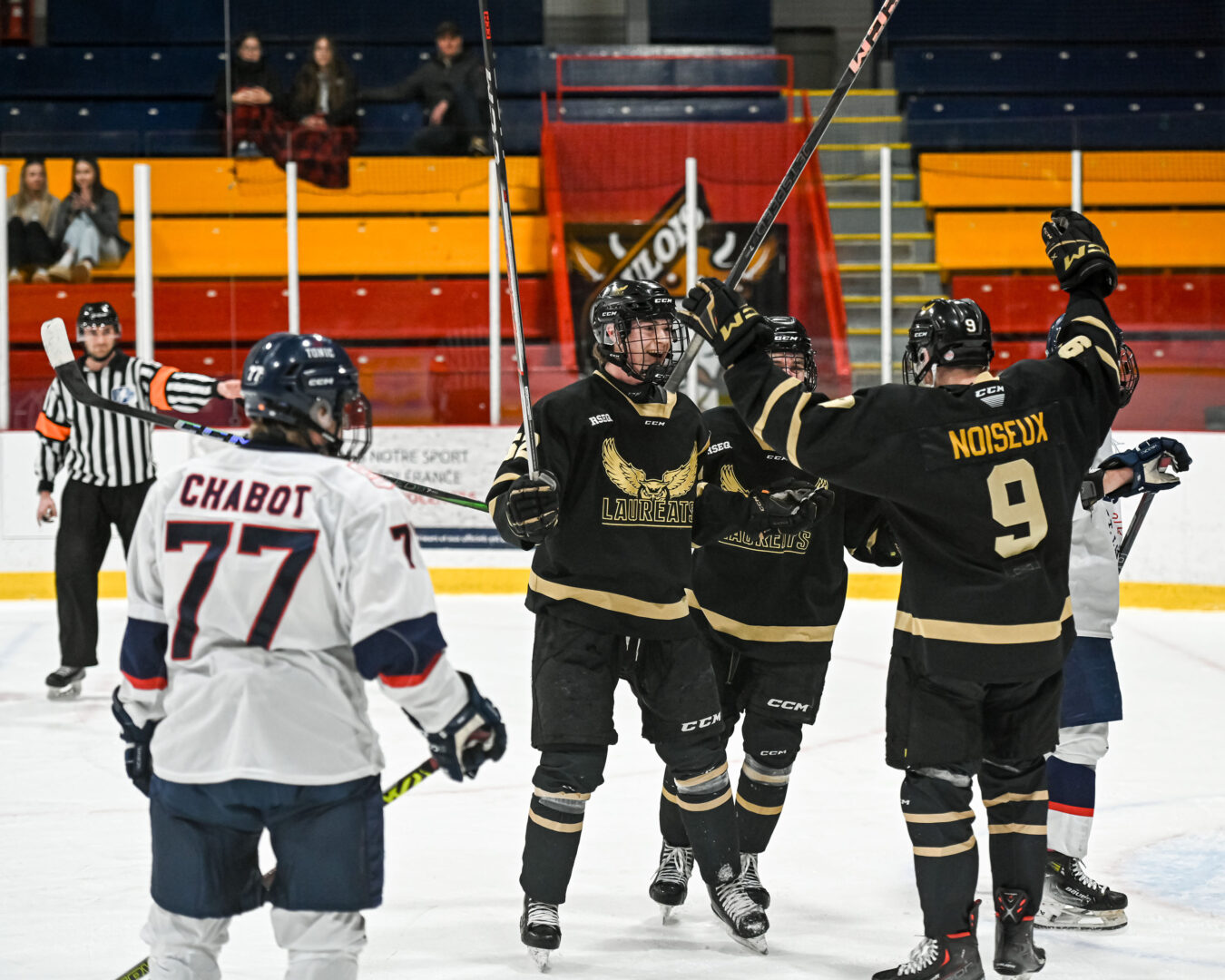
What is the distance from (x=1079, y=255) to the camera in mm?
2824

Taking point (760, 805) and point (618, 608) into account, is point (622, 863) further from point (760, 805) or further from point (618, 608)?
point (618, 608)

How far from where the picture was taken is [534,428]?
2809 mm

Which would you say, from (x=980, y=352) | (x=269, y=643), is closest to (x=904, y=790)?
(x=980, y=352)

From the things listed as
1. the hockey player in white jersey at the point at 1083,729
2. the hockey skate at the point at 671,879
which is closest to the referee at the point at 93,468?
the hockey skate at the point at 671,879

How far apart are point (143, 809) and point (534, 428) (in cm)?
176

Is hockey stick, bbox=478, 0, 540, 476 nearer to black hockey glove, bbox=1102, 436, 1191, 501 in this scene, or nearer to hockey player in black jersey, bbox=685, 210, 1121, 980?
hockey player in black jersey, bbox=685, 210, 1121, 980

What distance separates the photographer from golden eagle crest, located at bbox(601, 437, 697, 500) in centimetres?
283

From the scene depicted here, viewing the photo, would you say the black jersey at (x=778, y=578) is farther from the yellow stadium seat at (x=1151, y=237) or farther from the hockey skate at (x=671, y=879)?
the yellow stadium seat at (x=1151, y=237)

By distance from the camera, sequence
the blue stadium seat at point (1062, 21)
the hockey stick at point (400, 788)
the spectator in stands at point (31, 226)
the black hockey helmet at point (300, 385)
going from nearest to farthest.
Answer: the black hockey helmet at point (300, 385) < the hockey stick at point (400, 788) < the spectator in stands at point (31, 226) < the blue stadium seat at point (1062, 21)

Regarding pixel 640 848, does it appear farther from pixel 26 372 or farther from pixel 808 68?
pixel 808 68

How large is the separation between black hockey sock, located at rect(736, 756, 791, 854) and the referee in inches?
114

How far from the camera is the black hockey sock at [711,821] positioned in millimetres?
2865

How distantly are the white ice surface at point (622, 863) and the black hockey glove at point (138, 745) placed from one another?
74 cm

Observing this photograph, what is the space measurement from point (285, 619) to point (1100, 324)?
1593 millimetres
